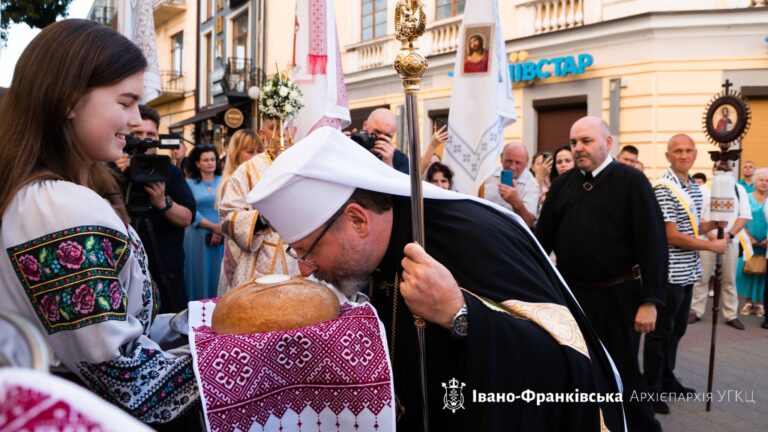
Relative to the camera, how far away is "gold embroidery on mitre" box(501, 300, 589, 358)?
1820 millimetres

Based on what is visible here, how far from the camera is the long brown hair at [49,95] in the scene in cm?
170

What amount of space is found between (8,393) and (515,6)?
14910 mm

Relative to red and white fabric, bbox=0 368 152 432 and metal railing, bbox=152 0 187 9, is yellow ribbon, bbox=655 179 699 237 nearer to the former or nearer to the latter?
red and white fabric, bbox=0 368 152 432

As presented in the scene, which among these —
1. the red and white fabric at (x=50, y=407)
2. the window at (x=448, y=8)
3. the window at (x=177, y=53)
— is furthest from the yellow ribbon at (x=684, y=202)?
the window at (x=177, y=53)

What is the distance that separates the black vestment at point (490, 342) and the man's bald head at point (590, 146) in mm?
3112

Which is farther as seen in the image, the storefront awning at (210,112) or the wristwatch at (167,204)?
the storefront awning at (210,112)

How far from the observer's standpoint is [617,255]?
472 centimetres

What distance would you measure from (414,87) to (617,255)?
3.38 metres

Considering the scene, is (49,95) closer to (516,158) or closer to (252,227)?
(252,227)

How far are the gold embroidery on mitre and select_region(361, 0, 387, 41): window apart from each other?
1655cm

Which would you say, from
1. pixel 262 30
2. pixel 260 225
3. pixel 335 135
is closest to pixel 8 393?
pixel 335 135

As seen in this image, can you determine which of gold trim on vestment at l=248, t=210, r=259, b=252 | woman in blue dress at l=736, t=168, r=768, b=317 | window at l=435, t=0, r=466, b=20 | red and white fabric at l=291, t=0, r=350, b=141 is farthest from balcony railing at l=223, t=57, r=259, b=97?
gold trim on vestment at l=248, t=210, r=259, b=252

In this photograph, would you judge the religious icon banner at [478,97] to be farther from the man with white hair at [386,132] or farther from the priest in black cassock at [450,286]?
the priest in black cassock at [450,286]

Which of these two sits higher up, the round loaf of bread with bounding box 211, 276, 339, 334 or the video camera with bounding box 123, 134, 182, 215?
the video camera with bounding box 123, 134, 182, 215
